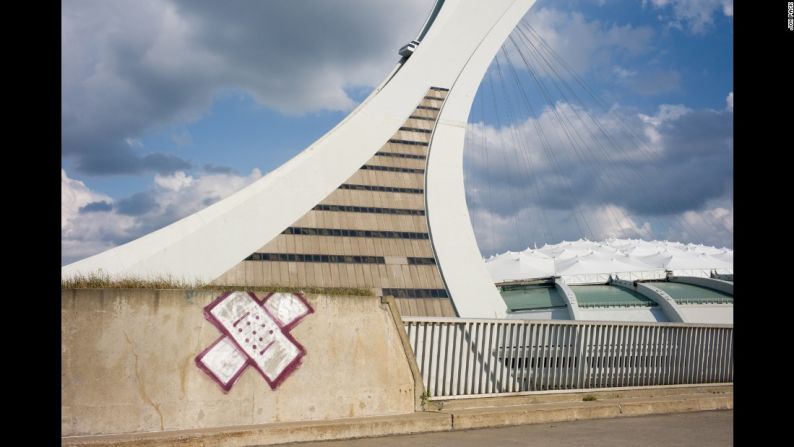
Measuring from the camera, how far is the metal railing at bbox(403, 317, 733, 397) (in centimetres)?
1050

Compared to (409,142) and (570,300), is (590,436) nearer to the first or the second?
(570,300)

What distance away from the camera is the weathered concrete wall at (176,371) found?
740 cm

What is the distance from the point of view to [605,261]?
62250 mm

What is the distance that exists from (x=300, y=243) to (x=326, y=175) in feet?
18.1

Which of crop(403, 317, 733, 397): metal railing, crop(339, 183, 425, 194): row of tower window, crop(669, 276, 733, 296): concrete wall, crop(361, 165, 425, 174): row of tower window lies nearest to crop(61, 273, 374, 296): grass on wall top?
crop(403, 317, 733, 397): metal railing

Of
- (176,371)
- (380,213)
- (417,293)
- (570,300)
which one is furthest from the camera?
(380,213)

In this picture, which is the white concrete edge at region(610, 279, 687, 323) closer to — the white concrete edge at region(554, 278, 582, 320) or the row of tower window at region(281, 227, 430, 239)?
the white concrete edge at region(554, 278, 582, 320)

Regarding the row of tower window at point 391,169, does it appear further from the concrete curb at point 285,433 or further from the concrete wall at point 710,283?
the concrete curb at point 285,433

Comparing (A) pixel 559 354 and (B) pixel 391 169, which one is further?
(B) pixel 391 169

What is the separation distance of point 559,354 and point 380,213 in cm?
3056

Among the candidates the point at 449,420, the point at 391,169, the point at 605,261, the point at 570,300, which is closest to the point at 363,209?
the point at 391,169

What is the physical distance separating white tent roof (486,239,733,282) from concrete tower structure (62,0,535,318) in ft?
59.7

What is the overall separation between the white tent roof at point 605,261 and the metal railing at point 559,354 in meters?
43.7

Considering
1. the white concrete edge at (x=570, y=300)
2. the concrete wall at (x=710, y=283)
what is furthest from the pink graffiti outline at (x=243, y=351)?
the concrete wall at (x=710, y=283)
